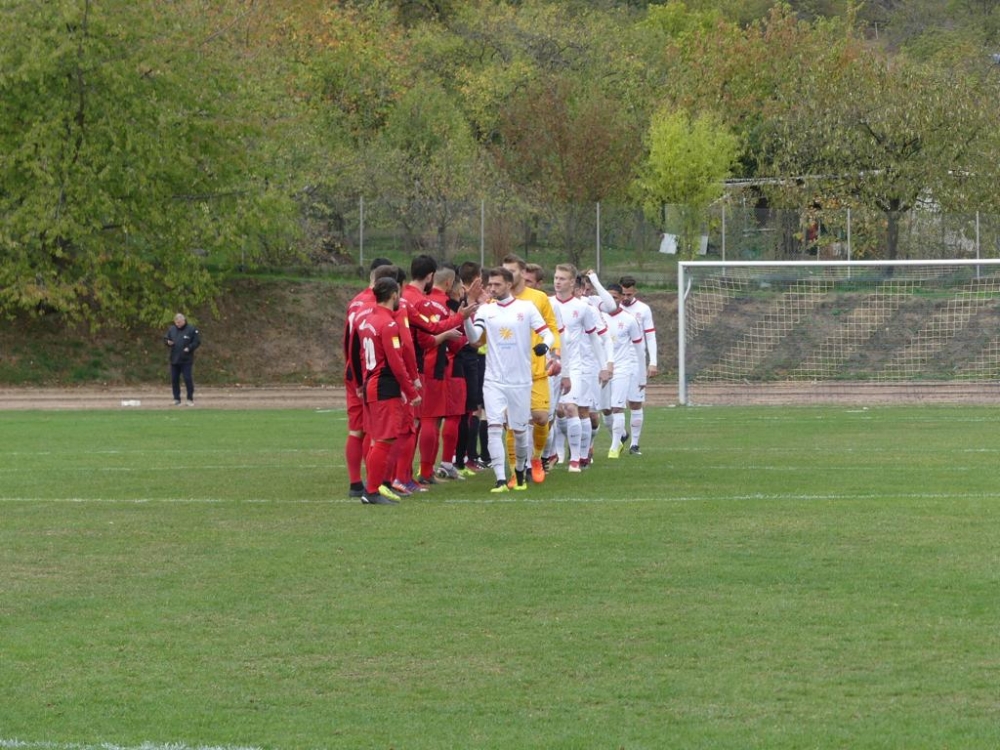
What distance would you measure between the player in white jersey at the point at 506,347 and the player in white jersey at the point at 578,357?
1956 mm

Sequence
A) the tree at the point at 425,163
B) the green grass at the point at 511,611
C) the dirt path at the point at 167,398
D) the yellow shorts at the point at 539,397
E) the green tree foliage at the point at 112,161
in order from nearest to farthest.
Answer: the green grass at the point at 511,611 < the yellow shorts at the point at 539,397 < the dirt path at the point at 167,398 < the green tree foliage at the point at 112,161 < the tree at the point at 425,163

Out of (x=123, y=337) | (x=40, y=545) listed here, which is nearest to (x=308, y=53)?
(x=123, y=337)

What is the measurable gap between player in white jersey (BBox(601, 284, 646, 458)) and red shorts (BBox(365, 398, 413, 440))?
5512 mm

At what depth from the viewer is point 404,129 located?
A: 5272 cm

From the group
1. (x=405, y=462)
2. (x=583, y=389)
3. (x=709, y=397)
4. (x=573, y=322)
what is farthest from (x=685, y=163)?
(x=405, y=462)

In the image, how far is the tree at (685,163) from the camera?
169 ft

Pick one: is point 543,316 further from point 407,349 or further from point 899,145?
point 899,145

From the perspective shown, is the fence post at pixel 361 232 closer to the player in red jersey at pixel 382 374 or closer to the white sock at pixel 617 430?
the white sock at pixel 617 430

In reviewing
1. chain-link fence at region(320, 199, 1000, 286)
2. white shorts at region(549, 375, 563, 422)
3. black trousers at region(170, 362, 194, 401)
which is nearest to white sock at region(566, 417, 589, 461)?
white shorts at region(549, 375, 563, 422)

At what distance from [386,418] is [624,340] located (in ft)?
20.5

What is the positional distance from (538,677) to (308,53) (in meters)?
50.1

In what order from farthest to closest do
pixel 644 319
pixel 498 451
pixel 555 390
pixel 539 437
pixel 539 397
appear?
pixel 644 319 < pixel 555 390 < pixel 539 437 < pixel 539 397 < pixel 498 451

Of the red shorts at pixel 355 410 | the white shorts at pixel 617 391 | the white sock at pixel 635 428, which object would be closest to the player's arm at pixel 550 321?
the red shorts at pixel 355 410

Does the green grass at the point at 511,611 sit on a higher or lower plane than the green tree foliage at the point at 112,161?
lower
